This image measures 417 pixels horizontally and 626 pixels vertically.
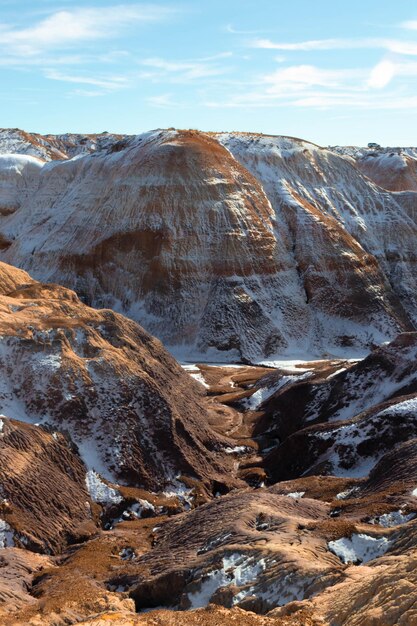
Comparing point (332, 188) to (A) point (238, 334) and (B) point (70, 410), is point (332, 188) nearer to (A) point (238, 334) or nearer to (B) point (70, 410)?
(A) point (238, 334)

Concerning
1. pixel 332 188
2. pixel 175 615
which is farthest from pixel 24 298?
pixel 332 188

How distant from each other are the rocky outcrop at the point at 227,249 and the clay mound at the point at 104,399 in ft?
89.1

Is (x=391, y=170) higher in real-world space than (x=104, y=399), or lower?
higher

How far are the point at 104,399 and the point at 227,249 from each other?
37375 millimetres

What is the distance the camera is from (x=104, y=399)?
2811 cm

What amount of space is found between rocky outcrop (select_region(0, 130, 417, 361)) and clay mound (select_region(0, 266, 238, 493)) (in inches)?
1069

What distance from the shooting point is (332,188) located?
76062mm

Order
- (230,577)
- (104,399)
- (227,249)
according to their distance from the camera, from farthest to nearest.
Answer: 1. (227,249)
2. (104,399)
3. (230,577)

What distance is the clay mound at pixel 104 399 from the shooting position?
2669 cm

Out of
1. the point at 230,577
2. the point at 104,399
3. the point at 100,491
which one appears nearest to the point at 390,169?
the point at 104,399

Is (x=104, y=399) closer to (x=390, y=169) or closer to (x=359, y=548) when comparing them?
(x=359, y=548)

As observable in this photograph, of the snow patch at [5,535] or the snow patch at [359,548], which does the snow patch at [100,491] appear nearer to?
the snow patch at [5,535]

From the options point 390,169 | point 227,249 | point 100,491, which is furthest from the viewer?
point 390,169

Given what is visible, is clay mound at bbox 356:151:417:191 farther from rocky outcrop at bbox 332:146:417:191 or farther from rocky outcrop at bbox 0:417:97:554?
rocky outcrop at bbox 0:417:97:554
